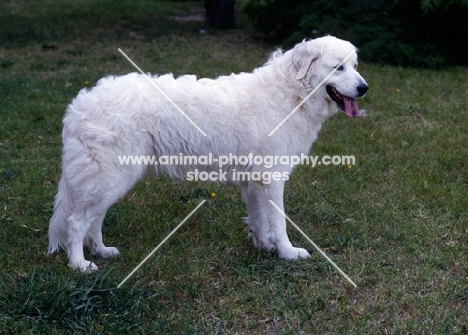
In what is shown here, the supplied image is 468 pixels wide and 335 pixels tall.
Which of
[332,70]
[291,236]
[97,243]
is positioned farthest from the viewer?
[291,236]

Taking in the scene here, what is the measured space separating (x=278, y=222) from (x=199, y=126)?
0.91 meters

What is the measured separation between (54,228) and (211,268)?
3.80 ft

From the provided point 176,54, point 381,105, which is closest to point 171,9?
point 176,54

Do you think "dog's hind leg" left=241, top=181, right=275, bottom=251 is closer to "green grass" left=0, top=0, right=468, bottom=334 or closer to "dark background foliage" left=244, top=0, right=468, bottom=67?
"green grass" left=0, top=0, right=468, bottom=334

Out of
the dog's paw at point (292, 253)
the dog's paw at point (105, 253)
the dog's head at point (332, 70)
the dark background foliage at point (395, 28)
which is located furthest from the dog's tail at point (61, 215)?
the dark background foliage at point (395, 28)

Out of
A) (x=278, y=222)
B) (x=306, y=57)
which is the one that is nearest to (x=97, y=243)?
(x=278, y=222)

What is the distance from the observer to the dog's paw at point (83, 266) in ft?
14.4

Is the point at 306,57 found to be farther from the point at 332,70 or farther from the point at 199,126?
the point at 199,126

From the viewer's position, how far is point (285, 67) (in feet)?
15.8

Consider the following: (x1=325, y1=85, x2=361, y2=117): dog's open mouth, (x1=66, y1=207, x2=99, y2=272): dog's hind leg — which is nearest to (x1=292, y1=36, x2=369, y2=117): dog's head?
(x1=325, y1=85, x2=361, y2=117): dog's open mouth

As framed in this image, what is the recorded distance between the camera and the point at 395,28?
35.0 ft

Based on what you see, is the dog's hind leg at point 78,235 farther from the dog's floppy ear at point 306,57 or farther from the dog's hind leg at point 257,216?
the dog's floppy ear at point 306,57

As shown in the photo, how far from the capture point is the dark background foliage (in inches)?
408

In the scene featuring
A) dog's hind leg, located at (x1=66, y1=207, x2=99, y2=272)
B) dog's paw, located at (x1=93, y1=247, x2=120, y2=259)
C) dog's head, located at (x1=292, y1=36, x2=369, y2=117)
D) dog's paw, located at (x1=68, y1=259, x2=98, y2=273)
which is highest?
dog's head, located at (x1=292, y1=36, x2=369, y2=117)
